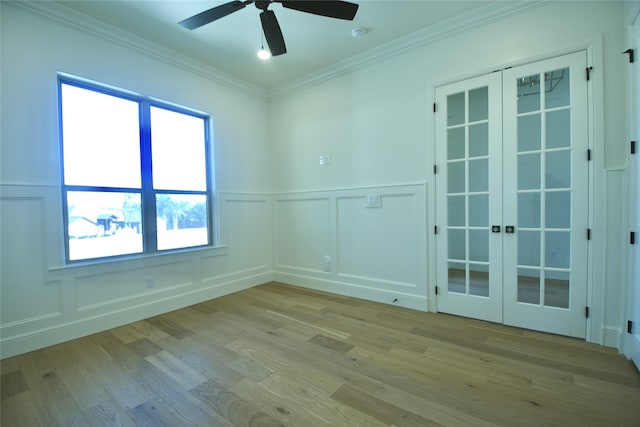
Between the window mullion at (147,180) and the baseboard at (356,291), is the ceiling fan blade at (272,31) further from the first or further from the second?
the baseboard at (356,291)

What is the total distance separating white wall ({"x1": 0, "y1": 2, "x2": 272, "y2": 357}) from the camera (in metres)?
2.21

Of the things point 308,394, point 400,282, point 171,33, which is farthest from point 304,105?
point 308,394

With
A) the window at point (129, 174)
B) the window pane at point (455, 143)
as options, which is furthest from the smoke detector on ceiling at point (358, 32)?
the window at point (129, 174)

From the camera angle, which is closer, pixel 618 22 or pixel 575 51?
pixel 618 22

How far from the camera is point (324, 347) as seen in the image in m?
2.24

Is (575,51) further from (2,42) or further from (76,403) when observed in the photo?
(2,42)

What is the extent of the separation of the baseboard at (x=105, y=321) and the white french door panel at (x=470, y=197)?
2779 millimetres

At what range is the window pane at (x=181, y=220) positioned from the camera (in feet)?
10.5

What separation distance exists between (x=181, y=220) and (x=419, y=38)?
3455 mm

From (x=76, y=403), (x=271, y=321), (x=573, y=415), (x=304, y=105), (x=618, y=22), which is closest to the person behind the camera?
(x=573, y=415)

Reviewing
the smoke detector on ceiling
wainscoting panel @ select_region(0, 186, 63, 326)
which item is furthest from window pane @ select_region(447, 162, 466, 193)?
wainscoting panel @ select_region(0, 186, 63, 326)

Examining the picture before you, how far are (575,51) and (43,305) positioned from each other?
5.01 m

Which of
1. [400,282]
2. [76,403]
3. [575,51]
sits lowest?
[76,403]

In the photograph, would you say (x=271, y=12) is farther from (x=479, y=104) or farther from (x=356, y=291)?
(x=356, y=291)
